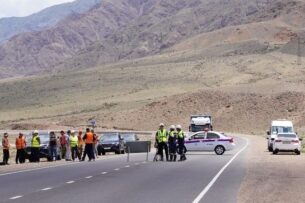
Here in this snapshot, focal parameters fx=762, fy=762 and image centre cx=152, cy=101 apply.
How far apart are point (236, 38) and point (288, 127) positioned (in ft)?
413

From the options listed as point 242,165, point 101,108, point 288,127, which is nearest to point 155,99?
point 101,108

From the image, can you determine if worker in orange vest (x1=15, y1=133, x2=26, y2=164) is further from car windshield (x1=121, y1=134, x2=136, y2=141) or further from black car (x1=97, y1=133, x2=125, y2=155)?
car windshield (x1=121, y1=134, x2=136, y2=141)

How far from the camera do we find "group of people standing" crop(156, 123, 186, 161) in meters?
35.3

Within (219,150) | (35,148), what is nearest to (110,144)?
(219,150)

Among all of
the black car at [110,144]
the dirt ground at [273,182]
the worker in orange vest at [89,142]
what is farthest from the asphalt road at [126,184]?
the black car at [110,144]

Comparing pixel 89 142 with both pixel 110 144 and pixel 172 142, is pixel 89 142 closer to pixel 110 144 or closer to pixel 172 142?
pixel 172 142

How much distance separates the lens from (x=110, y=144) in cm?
4756

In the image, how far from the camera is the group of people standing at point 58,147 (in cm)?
3697

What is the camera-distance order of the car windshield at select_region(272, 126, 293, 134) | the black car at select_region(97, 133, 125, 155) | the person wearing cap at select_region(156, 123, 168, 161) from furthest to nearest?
the car windshield at select_region(272, 126, 293, 134) → the black car at select_region(97, 133, 125, 155) → the person wearing cap at select_region(156, 123, 168, 161)

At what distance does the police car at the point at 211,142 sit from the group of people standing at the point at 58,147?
7752 mm

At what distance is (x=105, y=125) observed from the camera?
100 metres

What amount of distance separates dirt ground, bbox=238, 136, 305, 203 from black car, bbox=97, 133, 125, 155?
1399 cm

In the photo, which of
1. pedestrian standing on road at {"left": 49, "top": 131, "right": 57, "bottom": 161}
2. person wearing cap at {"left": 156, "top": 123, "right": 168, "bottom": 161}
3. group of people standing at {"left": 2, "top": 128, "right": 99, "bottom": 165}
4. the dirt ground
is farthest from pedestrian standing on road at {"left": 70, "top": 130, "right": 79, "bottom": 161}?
the dirt ground

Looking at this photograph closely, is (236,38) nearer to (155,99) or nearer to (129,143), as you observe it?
(155,99)
